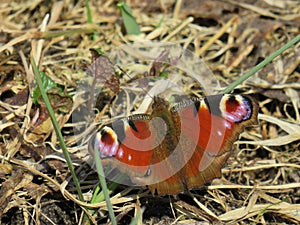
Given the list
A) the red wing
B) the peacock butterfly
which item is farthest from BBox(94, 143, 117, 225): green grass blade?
the red wing

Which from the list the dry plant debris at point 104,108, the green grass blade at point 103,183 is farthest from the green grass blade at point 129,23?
the green grass blade at point 103,183

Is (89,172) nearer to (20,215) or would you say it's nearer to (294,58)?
(20,215)

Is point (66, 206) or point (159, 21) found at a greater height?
point (159, 21)

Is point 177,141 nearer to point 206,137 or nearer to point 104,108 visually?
point 206,137

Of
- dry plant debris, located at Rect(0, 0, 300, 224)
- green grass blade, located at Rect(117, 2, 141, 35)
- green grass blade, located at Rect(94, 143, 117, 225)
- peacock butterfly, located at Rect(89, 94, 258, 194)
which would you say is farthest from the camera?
green grass blade, located at Rect(117, 2, 141, 35)

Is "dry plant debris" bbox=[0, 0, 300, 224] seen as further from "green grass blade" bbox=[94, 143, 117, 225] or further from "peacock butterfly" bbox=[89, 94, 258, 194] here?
"green grass blade" bbox=[94, 143, 117, 225]

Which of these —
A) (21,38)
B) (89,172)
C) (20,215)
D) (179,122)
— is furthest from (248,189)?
(21,38)

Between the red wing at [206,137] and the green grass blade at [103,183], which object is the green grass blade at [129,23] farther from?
the green grass blade at [103,183]
